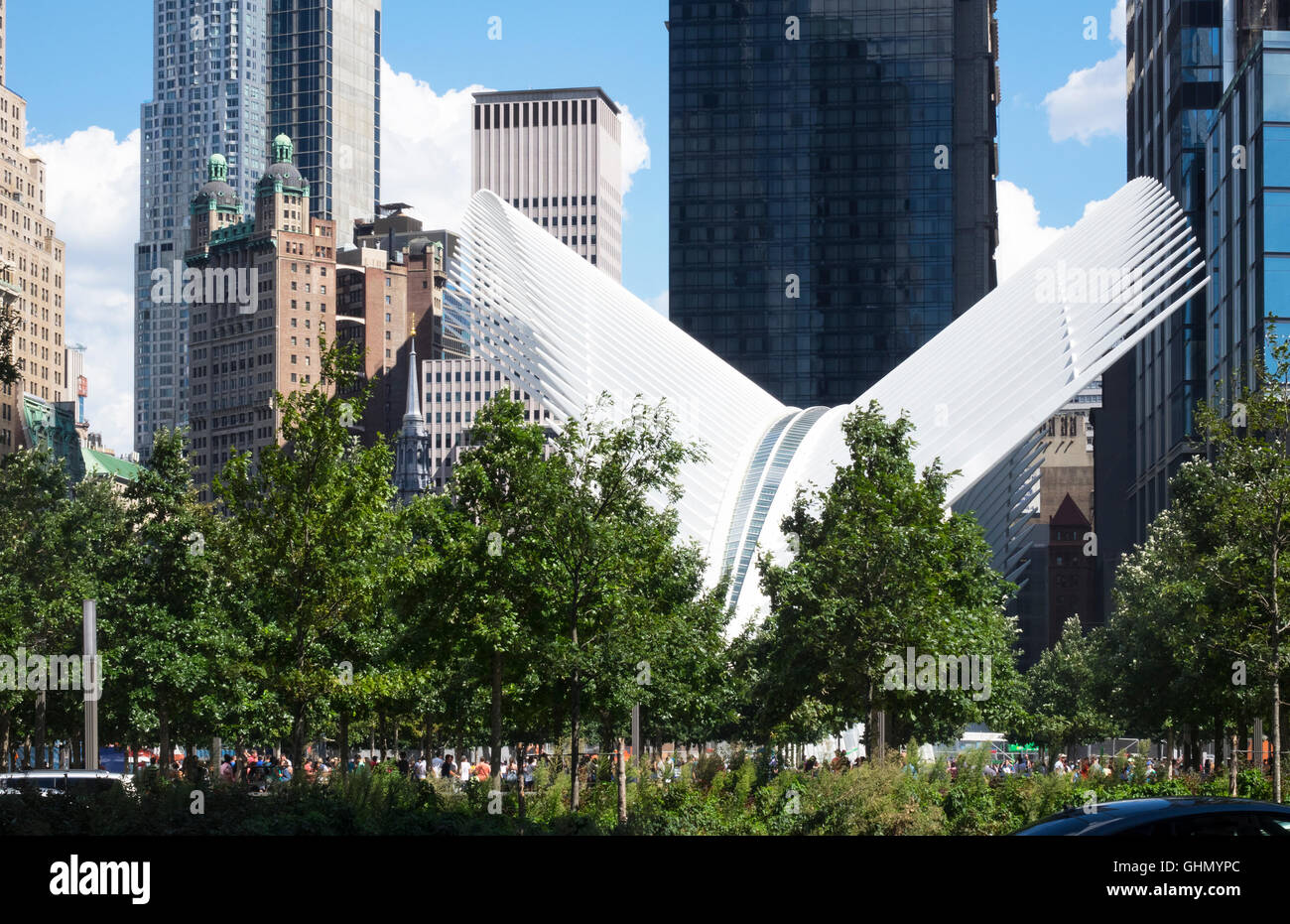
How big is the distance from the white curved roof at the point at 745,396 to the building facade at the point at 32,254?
111686 mm

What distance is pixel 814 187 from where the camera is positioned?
612ft

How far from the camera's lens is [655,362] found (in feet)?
224

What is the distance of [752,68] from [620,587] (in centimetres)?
16776

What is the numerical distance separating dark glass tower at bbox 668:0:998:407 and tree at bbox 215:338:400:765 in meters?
154

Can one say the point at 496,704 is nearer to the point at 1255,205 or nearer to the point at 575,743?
the point at 575,743

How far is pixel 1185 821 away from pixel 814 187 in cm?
17731

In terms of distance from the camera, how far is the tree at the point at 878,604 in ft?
106

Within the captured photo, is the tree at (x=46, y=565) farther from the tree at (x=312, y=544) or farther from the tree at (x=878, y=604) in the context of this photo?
the tree at (x=878, y=604)

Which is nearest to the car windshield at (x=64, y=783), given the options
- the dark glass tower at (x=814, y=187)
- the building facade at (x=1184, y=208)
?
the building facade at (x=1184, y=208)

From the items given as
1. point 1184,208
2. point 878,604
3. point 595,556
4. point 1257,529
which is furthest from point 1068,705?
point 595,556

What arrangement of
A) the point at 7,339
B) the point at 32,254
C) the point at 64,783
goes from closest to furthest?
the point at 7,339 → the point at 64,783 → the point at 32,254
